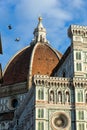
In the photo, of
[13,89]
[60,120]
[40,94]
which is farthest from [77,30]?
[13,89]

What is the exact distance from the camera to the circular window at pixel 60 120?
4897 cm

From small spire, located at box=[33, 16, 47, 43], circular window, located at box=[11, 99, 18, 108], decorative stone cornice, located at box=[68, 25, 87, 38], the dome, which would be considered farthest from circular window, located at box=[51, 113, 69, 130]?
small spire, located at box=[33, 16, 47, 43]

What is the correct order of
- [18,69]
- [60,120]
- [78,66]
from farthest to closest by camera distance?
[18,69]
[78,66]
[60,120]

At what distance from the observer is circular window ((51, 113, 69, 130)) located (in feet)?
161

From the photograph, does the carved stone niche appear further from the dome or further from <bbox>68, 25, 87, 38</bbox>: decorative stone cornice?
the dome

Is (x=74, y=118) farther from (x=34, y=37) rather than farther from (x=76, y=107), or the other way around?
(x=34, y=37)

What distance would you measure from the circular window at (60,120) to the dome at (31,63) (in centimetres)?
2675

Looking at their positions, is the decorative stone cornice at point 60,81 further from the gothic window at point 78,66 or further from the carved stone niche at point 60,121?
the carved stone niche at point 60,121

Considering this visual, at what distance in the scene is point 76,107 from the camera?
163ft

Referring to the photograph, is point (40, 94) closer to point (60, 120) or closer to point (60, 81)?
point (60, 81)

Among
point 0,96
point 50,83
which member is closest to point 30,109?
point 50,83

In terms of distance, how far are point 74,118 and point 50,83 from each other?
497cm

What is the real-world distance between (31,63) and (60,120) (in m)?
30.1

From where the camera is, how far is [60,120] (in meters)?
49.3
